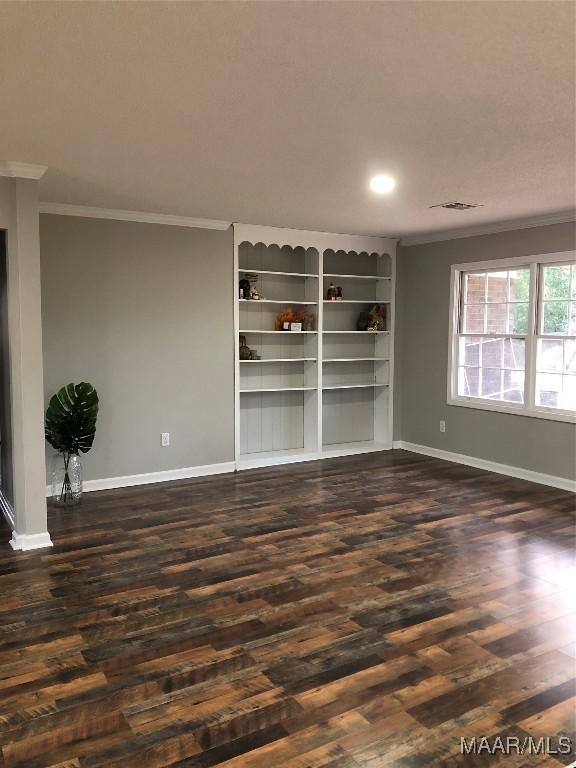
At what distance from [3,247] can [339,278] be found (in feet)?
12.3

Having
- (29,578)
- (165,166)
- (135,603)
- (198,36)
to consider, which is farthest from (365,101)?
(29,578)

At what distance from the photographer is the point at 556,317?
18.2 ft

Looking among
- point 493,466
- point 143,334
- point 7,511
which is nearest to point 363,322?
point 493,466

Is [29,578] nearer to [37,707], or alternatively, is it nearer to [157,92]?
[37,707]

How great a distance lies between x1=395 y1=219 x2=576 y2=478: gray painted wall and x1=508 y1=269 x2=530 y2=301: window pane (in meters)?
0.18

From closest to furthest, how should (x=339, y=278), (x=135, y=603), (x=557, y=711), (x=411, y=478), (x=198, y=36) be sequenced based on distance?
1. (x=198, y=36)
2. (x=557, y=711)
3. (x=135, y=603)
4. (x=411, y=478)
5. (x=339, y=278)

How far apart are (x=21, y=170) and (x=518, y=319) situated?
4.36 m

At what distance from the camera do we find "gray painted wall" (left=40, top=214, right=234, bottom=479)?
5.23 m

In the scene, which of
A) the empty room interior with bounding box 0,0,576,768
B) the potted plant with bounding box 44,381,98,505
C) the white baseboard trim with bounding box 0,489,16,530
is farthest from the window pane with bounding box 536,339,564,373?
the white baseboard trim with bounding box 0,489,16,530

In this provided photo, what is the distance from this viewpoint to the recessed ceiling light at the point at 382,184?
402cm

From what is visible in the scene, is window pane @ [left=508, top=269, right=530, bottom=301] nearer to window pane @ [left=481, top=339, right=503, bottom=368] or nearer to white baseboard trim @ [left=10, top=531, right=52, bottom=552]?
window pane @ [left=481, top=339, right=503, bottom=368]

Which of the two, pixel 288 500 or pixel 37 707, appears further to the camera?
pixel 288 500

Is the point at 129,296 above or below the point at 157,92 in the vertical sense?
below

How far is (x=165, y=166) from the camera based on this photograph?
3.78 metres
